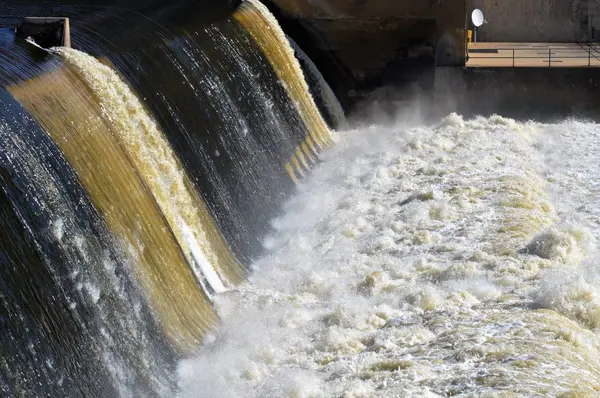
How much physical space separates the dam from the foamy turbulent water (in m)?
0.04

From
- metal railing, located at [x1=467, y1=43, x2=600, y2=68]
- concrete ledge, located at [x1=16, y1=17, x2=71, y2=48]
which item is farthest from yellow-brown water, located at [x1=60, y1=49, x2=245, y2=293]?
metal railing, located at [x1=467, y1=43, x2=600, y2=68]

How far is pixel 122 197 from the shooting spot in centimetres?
1025

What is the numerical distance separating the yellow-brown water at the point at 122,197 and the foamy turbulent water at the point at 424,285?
0.37 metres

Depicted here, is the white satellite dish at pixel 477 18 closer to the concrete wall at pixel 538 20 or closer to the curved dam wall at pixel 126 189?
the concrete wall at pixel 538 20

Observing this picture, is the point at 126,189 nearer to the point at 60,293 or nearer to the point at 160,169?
the point at 160,169

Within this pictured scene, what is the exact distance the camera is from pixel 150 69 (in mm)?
13672

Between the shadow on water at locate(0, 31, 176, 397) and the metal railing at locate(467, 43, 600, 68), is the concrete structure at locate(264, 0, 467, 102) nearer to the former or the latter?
the metal railing at locate(467, 43, 600, 68)

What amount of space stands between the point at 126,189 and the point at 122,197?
217 millimetres

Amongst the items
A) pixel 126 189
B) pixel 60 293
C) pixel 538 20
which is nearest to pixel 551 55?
pixel 538 20

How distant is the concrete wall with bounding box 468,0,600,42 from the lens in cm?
2800

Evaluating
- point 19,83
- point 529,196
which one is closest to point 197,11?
point 529,196

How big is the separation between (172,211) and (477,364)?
4.10m

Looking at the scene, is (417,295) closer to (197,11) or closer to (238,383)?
(238,383)

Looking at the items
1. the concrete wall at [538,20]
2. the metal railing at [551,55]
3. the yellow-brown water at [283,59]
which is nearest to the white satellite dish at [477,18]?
the metal railing at [551,55]
